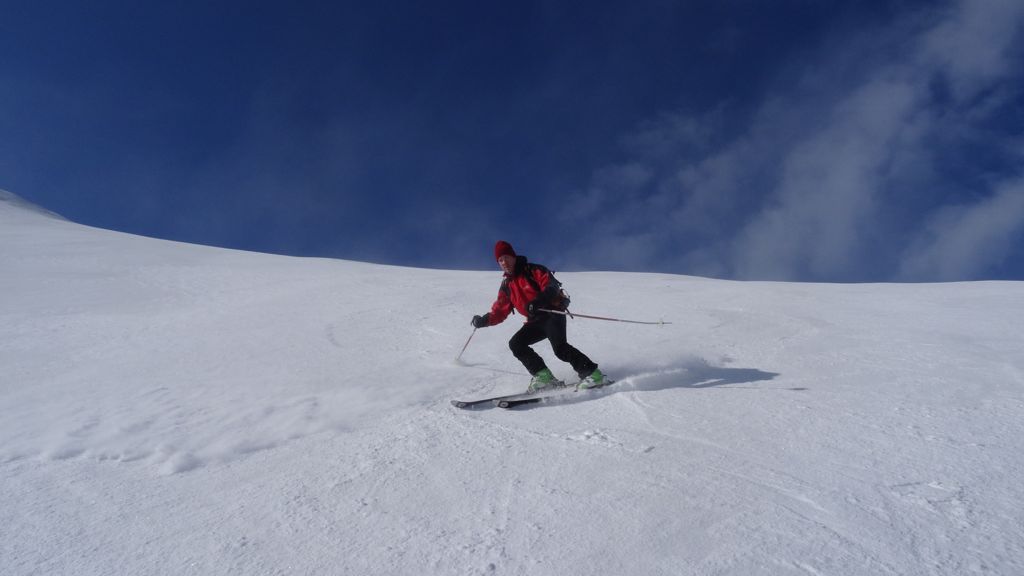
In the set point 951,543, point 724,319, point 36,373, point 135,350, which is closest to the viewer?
point 951,543

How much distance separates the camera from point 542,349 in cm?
A: 710

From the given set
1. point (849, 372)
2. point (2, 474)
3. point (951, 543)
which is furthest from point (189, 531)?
point (849, 372)

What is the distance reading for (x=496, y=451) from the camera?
3.34m

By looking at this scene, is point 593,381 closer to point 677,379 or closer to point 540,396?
point 540,396

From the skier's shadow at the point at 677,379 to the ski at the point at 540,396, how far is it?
0.04m

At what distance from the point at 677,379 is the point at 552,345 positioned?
126cm

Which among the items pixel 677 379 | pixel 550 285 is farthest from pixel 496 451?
pixel 677 379

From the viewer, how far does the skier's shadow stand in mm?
4730

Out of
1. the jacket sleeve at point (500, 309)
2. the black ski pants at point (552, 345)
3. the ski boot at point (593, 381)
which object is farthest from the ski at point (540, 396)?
the jacket sleeve at point (500, 309)

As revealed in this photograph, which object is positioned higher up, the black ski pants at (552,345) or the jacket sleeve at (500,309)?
the jacket sleeve at (500,309)

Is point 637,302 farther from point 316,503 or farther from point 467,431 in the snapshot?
point 316,503

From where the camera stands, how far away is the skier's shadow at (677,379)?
4730 mm

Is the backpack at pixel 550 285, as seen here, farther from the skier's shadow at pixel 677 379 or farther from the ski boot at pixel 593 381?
the skier's shadow at pixel 677 379

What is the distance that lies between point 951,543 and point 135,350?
729 cm
